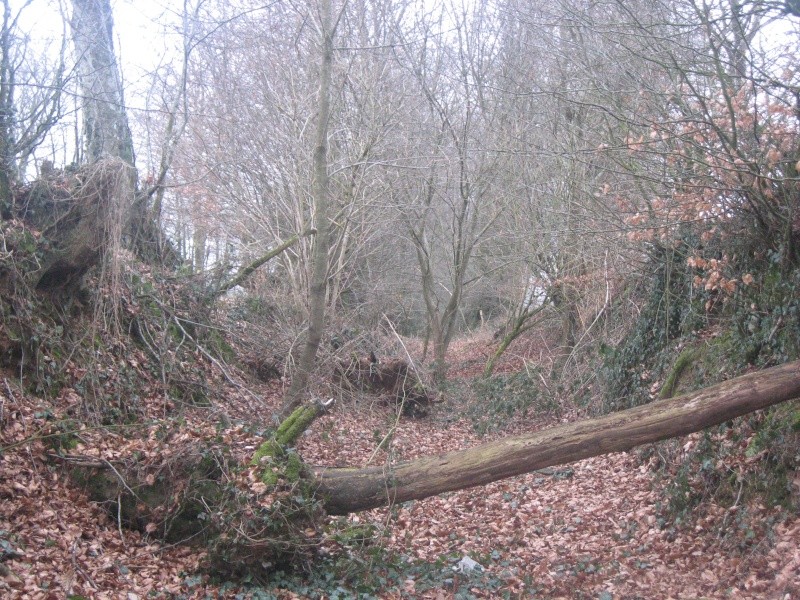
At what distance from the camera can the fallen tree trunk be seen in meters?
6.46

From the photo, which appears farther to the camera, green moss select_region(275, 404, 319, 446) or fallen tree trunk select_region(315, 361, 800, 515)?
green moss select_region(275, 404, 319, 446)

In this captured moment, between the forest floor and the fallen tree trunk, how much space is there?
437mm

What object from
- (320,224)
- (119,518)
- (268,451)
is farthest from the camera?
(320,224)

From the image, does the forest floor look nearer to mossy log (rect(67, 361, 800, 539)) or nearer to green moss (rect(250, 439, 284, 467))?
green moss (rect(250, 439, 284, 467))

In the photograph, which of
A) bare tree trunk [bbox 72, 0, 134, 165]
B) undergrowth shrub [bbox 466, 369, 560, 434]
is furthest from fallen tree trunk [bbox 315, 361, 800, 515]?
undergrowth shrub [bbox 466, 369, 560, 434]

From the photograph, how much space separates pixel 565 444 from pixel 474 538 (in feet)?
6.09

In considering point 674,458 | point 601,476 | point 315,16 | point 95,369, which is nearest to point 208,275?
point 95,369

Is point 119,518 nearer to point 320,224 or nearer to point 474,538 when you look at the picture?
point 474,538

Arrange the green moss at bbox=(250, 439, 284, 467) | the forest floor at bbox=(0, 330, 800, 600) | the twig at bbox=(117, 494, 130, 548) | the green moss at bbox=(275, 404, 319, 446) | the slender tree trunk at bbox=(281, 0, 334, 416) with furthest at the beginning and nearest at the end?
the slender tree trunk at bbox=(281, 0, 334, 416)
the green moss at bbox=(275, 404, 319, 446)
the green moss at bbox=(250, 439, 284, 467)
the twig at bbox=(117, 494, 130, 548)
the forest floor at bbox=(0, 330, 800, 600)

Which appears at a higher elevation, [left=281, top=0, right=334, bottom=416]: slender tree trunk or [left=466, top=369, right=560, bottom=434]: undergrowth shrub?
[left=281, top=0, right=334, bottom=416]: slender tree trunk

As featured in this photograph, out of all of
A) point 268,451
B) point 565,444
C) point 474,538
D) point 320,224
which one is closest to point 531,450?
point 565,444

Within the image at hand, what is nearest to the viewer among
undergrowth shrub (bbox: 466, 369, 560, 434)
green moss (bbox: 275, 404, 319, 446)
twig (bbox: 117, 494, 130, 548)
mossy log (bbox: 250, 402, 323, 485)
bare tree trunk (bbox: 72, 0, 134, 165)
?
twig (bbox: 117, 494, 130, 548)

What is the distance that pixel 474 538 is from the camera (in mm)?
7645

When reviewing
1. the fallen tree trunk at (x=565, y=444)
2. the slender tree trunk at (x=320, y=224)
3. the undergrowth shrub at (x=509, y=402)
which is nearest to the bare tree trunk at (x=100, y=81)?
the slender tree trunk at (x=320, y=224)
